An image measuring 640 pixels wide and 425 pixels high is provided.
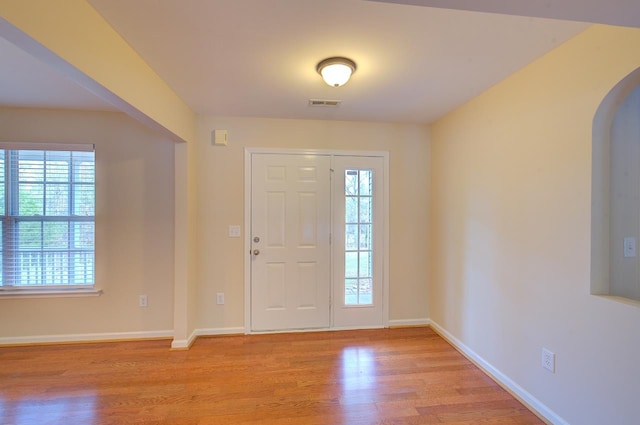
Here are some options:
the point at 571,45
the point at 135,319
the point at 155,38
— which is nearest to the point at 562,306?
the point at 571,45

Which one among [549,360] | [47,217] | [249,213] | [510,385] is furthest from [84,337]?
[549,360]

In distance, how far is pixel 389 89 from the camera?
2.34m

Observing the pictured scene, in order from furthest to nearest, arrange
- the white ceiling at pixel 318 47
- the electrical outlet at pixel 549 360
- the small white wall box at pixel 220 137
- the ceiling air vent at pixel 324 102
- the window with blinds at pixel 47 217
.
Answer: the small white wall box at pixel 220 137
the window with blinds at pixel 47 217
the ceiling air vent at pixel 324 102
the electrical outlet at pixel 549 360
the white ceiling at pixel 318 47

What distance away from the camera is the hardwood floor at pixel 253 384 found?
1.82m

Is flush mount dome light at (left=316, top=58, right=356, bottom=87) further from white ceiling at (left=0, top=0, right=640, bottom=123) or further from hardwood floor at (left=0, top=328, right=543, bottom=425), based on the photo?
hardwood floor at (left=0, top=328, right=543, bottom=425)

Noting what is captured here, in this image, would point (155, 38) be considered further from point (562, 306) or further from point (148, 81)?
point (562, 306)

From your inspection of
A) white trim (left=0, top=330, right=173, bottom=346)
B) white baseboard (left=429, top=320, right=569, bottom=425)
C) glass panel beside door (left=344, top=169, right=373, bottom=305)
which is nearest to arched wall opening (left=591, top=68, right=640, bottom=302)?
white baseboard (left=429, top=320, right=569, bottom=425)

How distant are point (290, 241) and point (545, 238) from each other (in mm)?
2178

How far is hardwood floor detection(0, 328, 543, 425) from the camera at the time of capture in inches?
71.5

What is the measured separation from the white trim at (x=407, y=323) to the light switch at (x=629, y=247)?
2.02m

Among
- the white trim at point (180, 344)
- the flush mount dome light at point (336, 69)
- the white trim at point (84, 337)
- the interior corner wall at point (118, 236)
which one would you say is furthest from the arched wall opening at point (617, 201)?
the white trim at point (84, 337)

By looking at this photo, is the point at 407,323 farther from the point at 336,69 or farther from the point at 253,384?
the point at 336,69

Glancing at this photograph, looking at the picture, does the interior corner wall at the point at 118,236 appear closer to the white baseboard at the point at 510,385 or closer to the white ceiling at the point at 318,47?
the white ceiling at the point at 318,47

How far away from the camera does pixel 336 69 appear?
1.87 m
